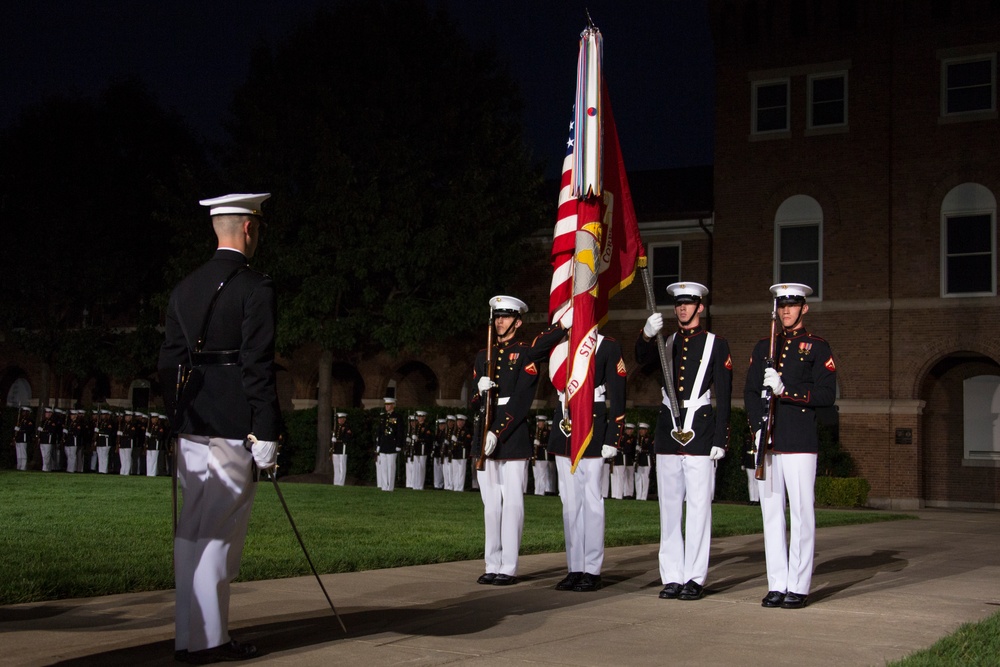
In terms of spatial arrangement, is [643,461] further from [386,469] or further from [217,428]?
[217,428]

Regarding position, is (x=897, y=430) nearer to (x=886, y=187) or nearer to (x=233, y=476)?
(x=886, y=187)

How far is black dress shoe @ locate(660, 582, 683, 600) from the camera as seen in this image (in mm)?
8672

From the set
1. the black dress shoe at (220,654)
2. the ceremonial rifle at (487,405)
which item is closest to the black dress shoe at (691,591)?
the ceremonial rifle at (487,405)

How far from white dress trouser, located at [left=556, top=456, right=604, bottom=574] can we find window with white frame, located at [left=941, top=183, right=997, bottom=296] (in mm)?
21353

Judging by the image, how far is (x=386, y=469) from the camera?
27.6 metres

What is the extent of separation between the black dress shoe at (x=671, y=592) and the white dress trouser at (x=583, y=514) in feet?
2.29

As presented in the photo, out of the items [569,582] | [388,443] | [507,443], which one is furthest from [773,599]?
[388,443]

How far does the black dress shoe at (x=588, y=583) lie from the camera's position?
9109 millimetres

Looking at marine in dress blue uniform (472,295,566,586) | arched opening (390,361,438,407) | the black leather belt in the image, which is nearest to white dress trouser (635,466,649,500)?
arched opening (390,361,438,407)

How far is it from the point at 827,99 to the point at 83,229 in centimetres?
2343

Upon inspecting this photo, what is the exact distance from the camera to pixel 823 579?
10.3m

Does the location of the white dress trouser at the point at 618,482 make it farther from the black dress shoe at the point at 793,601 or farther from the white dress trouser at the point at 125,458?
the black dress shoe at the point at 793,601

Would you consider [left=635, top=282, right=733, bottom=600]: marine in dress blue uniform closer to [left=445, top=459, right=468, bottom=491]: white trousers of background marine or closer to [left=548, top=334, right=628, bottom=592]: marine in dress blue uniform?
[left=548, top=334, right=628, bottom=592]: marine in dress blue uniform

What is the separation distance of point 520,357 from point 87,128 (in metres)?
33.2
